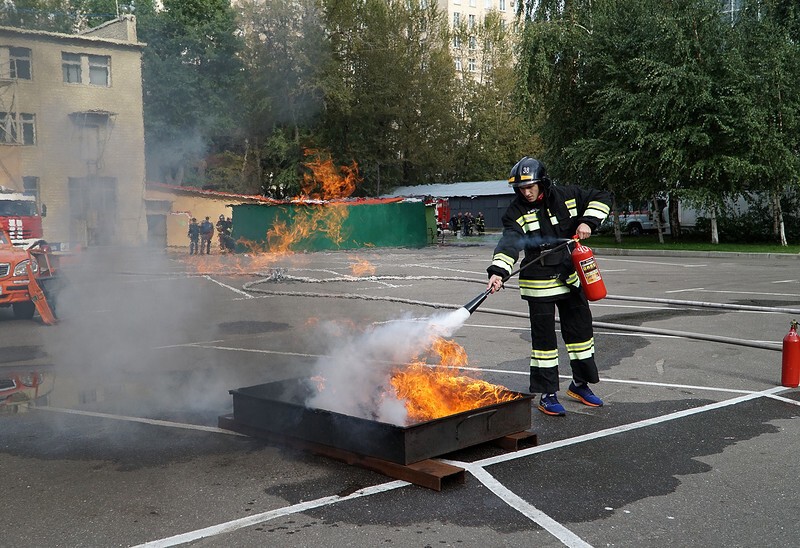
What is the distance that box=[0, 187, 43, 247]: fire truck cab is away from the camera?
44.1 ft

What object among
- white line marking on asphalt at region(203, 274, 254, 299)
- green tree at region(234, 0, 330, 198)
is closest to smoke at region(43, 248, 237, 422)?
white line marking on asphalt at region(203, 274, 254, 299)

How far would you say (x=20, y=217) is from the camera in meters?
14.2

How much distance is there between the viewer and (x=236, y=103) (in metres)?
23.1

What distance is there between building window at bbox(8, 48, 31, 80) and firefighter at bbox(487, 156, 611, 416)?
6401 millimetres

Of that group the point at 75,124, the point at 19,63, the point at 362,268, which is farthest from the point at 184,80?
the point at 362,268

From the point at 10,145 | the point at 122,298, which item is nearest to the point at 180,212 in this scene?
the point at 122,298

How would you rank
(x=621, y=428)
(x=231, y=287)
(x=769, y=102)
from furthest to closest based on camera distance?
(x=769, y=102)
(x=231, y=287)
(x=621, y=428)

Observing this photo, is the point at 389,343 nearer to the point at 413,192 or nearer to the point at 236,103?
the point at 236,103

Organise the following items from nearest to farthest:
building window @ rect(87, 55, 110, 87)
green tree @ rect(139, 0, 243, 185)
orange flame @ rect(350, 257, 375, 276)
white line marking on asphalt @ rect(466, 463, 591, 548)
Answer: white line marking on asphalt @ rect(466, 463, 591, 548) → building window @ rect(87, 55, 110, 87) → green tree @ rect(139, 0, 243, 185) → orange flame @ rect(350, 257, 375, 276)

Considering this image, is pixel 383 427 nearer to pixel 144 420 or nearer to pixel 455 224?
pixel 144 420

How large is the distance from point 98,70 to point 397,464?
8.81 metres

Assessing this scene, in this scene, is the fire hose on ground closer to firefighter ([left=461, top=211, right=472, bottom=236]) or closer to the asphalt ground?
the asphalt ground

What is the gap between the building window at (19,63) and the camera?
9.12 m

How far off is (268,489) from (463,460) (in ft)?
4.59
